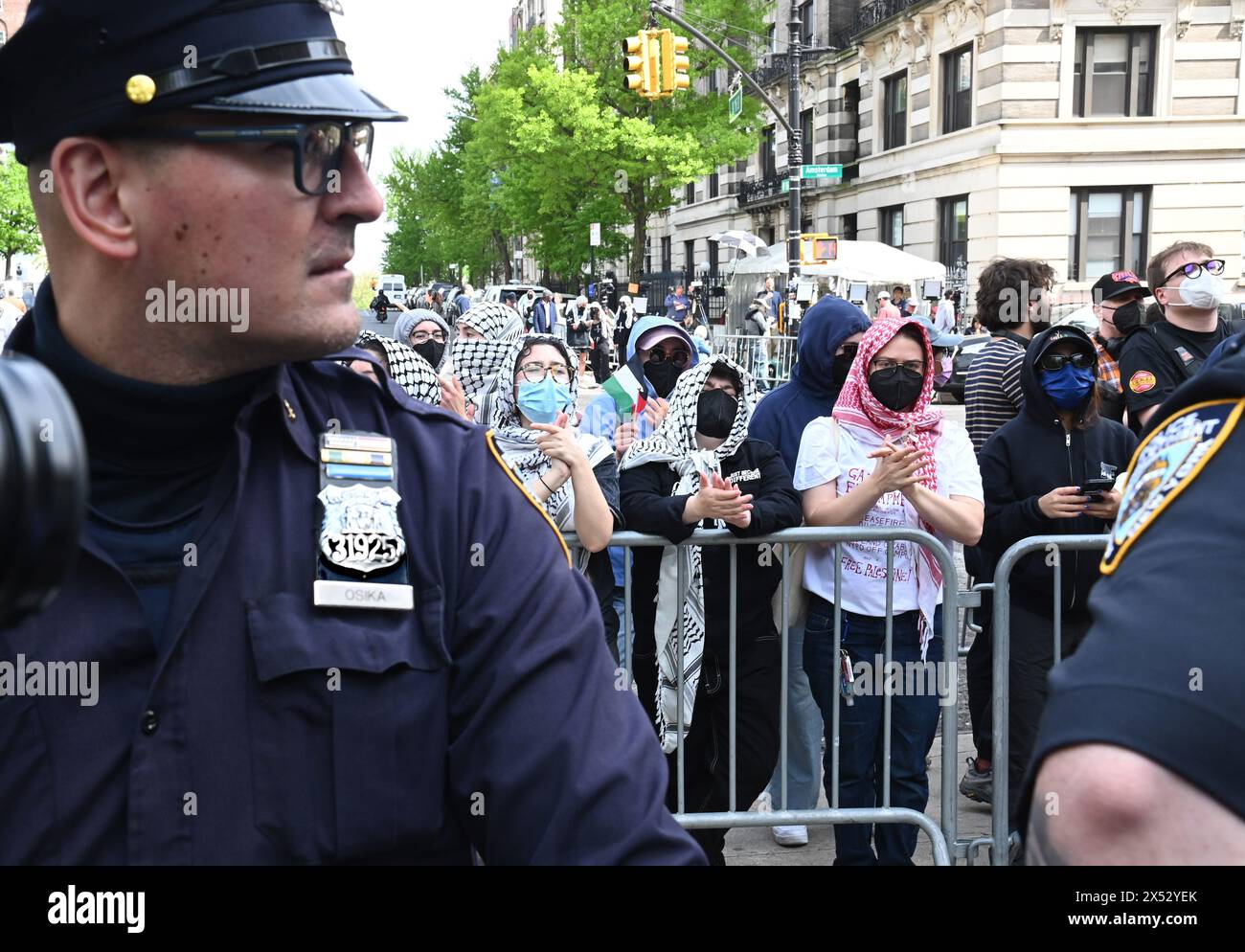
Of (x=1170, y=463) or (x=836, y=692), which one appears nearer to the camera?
(x=1170, y=463)

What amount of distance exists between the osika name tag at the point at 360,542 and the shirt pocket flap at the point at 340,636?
2 centimetres

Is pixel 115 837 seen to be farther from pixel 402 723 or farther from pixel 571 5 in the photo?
pixel 571 5

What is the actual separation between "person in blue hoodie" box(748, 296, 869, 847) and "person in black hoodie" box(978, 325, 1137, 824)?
2.56 ft

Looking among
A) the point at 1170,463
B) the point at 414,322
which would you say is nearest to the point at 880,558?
the point at 1170,463

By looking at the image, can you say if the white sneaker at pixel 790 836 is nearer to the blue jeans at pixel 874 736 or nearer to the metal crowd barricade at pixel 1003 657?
the blue jeans at pixel 874 736

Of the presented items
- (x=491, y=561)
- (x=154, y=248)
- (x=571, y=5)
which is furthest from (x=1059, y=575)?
(x=571, y=5)

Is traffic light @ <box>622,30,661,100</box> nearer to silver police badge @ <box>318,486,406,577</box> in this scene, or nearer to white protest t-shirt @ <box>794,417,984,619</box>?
white protest t-shirt @ <box>794,417,984,619</box>

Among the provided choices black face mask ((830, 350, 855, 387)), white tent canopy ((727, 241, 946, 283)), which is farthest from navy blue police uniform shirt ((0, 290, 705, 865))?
white tent canopy ((727, 241, 946, 283))

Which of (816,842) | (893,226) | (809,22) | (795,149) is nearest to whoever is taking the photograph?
(816,842)

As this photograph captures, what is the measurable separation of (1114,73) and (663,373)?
30.2 meters

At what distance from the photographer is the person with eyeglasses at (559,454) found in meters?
4.70

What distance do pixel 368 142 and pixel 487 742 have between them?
787mm

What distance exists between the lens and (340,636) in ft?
4.82

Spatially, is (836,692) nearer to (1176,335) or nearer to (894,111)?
(1176,335)
